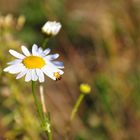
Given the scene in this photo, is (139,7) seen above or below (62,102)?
above

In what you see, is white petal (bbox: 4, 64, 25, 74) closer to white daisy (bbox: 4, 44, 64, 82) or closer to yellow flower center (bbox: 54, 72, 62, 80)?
white daisy (bbox: 4, 44, 64, 82)

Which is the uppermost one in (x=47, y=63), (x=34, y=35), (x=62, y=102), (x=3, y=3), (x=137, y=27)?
(x=3, y=3)

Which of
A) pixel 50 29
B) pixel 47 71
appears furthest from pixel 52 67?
pixel 50 29

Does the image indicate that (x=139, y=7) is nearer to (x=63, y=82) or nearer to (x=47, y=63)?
(x=63, y=82)

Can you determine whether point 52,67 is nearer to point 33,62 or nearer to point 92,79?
point 33,62

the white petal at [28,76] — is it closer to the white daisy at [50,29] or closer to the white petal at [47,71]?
the white petal at [47,71]

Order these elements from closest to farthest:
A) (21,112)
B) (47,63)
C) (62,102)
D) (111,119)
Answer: (47,63), (21,112), (111,119), (62,102)

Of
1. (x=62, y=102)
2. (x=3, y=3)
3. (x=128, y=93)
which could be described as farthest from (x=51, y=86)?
(x=3, y=3)

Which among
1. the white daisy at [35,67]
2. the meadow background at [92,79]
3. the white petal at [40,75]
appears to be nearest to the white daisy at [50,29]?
the white daisy at [35,67]
